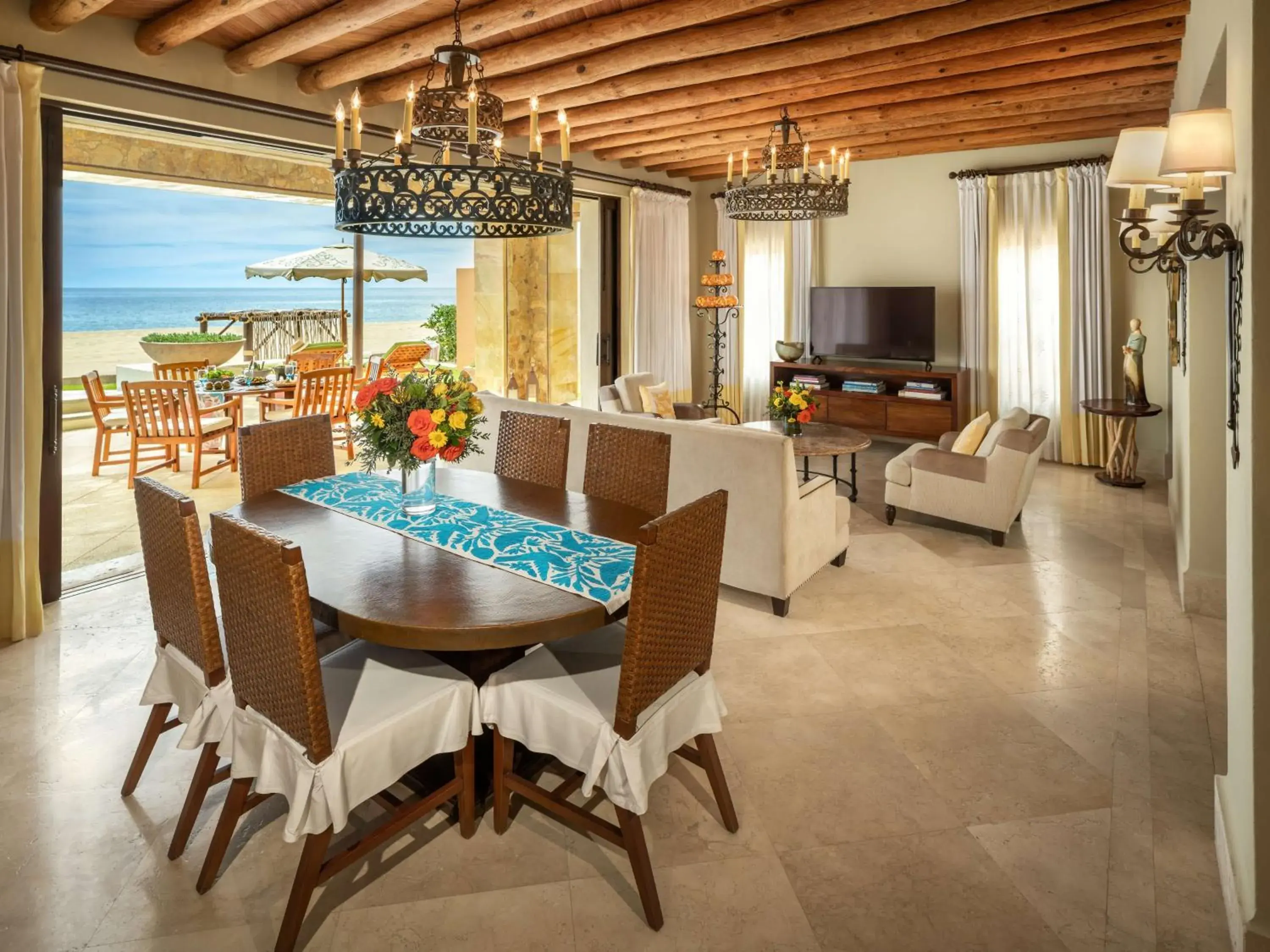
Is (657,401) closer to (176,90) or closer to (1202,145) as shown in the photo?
(176,90)

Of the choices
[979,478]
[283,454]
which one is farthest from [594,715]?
[979,478]

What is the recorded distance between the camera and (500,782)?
2.21 meters

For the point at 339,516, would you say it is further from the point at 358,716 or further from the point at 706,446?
the point at 706,446

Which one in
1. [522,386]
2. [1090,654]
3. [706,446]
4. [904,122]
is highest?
[904,122]

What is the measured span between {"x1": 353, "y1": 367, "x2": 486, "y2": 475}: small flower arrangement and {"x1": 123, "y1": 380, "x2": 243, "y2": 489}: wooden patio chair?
11.3 ft

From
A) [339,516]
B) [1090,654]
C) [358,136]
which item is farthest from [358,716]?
[1090,654]

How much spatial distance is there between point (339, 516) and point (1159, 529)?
477 cm

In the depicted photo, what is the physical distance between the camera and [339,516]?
2.74 metres

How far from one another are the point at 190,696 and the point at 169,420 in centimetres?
421

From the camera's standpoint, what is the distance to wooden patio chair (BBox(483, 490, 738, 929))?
1875 mm

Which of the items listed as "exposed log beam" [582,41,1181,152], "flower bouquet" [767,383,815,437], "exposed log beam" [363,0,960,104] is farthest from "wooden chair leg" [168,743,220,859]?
"exposed log beam" [582,41,1181,152]

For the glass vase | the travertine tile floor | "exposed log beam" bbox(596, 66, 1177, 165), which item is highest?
"exposed log beam" bbox(596, 66, 1177, 165)

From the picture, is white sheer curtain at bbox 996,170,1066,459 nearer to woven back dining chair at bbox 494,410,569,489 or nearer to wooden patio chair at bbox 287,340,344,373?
woven back dining chair at bbox 494,410,569,489

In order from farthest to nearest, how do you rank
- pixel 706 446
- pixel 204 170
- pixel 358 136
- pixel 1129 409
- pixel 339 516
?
1. pixel 204 170
2. pixel 1129 409
3. pixel 706 446
4. pixel 339 516
5. pixel 358 136
